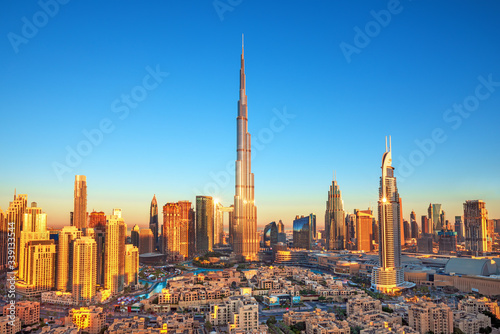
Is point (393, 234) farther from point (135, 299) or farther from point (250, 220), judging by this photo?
point (250, 220)

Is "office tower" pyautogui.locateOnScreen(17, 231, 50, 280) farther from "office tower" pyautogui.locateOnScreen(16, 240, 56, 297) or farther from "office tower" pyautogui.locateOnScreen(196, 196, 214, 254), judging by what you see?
"office tower" pyautogui.locateOnScreen(196, 196, 214, 254)

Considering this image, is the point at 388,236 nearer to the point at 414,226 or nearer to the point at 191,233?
the point at 191,233

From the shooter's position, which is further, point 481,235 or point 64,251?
point 481,235

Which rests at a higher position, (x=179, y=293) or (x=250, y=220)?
(x=250, y=220)

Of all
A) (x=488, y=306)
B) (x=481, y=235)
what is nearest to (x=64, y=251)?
(x=488, y=306)

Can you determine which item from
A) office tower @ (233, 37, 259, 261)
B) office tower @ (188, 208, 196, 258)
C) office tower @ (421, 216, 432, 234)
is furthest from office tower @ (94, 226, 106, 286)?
office tower @ (421, 216, 432, 234)
